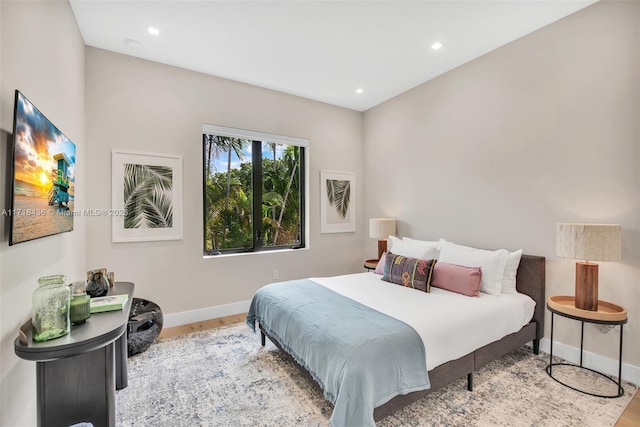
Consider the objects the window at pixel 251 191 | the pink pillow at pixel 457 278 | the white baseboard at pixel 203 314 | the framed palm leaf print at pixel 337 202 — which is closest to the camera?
the pink pillow at pixel 457 278

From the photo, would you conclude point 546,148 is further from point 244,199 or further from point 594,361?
point 244,199

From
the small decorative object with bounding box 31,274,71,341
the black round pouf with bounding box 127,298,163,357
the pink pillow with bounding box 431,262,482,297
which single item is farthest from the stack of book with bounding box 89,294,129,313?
the pink pillow with bounding box 431,262,482,297

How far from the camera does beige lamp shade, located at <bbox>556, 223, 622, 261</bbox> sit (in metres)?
2.15

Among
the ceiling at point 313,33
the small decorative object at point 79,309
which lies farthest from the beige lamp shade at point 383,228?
the small decorative object at point 79,309

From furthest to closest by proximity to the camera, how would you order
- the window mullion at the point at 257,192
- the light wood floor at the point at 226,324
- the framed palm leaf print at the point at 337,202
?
the framed palm leaf print at the point at 337,202 → the window mullion at the point at 257,192 → the light wood floor at the point at 226,324

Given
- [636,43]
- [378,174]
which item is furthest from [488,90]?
[378,174]

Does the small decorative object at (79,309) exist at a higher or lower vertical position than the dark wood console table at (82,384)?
higher

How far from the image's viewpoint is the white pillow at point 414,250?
3.43 m

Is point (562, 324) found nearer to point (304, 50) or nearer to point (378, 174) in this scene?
point (378, 174)

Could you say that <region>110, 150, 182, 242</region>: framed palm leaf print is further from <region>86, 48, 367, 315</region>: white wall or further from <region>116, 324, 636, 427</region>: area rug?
<region>116, 324, 636, 427</region>: area rug

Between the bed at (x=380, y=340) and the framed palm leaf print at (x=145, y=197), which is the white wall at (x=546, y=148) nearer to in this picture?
the bed at (x=380, y=340)

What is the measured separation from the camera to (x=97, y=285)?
7.00 feet

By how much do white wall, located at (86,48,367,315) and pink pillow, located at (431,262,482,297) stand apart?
201 centimetres

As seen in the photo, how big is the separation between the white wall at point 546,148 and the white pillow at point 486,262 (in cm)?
27
